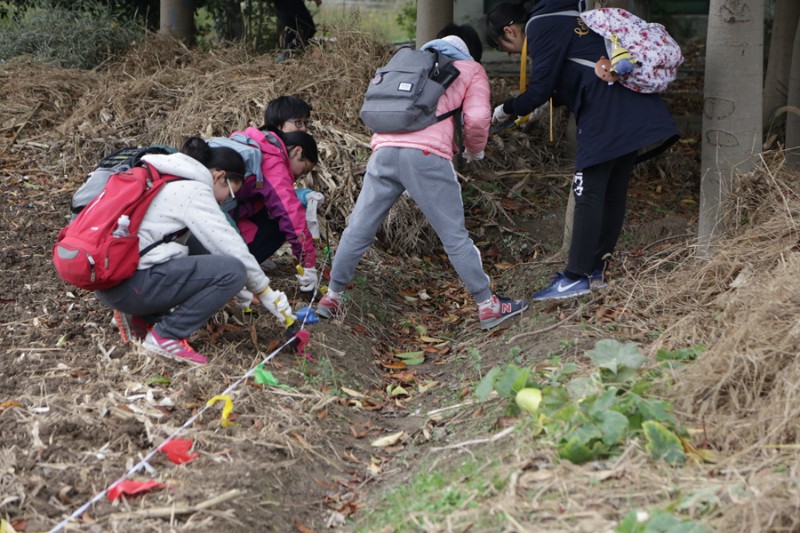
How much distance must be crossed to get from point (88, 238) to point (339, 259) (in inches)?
61.6

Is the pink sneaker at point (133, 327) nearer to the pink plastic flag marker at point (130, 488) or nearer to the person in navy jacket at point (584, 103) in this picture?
the pink plastic flag marker at point (130, 488)

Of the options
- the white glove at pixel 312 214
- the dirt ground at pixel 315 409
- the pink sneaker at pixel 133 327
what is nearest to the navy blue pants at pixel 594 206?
the dirt ground at pixel 315 409

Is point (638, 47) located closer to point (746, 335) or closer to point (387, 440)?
point (746, 335)

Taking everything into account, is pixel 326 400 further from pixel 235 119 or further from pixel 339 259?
pixel 235 119

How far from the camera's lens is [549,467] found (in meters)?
3.47

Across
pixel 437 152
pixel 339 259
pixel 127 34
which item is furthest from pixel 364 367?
pixel 127 34

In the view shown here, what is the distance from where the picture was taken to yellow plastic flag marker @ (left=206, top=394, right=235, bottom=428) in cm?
411

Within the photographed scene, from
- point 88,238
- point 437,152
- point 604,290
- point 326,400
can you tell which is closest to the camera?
point 88,238

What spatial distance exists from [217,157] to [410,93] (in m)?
1.06

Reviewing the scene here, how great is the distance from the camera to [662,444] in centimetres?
340

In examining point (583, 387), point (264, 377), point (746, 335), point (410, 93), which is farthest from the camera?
point (410, 93)

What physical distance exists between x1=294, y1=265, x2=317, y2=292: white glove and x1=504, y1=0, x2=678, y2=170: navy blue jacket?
1.63 m

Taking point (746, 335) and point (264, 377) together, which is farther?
point (264, 377)

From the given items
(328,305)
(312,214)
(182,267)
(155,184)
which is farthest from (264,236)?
(155,184)
